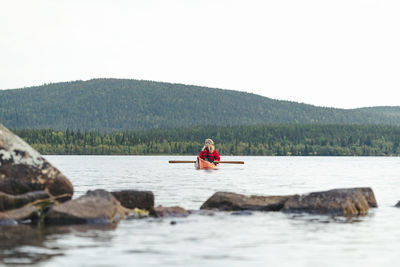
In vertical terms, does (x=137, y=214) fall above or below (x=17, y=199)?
below

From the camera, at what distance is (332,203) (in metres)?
25.8

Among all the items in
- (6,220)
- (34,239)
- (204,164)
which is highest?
(204,164)

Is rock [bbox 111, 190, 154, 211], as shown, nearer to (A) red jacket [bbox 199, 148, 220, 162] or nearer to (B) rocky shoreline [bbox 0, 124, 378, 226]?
(B) rocky shoreline [bbox 0, 124, 378, 226]

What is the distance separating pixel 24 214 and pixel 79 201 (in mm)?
1948

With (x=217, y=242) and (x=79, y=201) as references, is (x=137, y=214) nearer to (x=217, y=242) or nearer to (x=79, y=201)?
(x=79, y=201)

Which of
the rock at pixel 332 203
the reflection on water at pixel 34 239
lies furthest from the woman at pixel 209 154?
the reflection on water at pixel 34 239

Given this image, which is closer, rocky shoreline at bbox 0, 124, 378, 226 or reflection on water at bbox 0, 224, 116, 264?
reflection on water at bbox 0, 224, 116, 264

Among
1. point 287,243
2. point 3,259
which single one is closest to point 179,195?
point 287,243

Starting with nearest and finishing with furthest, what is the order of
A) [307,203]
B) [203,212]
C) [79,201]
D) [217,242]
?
[217,242], [79,201], [203,212], [307,203]

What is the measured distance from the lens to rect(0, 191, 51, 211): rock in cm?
2333

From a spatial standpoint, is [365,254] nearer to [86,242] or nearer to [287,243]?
[287,243]

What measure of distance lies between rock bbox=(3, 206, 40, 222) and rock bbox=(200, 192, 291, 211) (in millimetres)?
7368

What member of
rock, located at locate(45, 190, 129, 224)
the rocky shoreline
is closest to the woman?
the rocky shoreline

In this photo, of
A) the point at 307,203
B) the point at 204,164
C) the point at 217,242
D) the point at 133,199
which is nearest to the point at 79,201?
the point at 133,199
